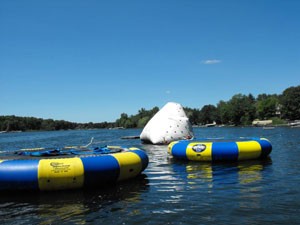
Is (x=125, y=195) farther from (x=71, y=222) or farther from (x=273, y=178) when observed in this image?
(x=273, y=178)

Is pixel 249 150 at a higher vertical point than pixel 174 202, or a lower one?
higher

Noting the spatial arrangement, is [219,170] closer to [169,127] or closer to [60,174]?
[60,174]

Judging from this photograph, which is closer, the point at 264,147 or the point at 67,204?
the point at 67,204

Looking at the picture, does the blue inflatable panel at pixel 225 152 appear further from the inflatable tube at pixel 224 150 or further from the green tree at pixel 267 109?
the green tree at pixel 267 109

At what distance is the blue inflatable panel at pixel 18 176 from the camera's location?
9.95m

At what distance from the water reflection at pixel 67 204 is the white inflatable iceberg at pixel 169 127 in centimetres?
2085

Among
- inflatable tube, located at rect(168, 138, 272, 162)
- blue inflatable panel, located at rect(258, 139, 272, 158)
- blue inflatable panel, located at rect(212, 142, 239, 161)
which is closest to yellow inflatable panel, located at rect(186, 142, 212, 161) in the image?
inflatable tube, located at rect(168, 138, 272, 162)

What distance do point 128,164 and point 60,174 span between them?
2.40 meters

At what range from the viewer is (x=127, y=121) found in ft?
552

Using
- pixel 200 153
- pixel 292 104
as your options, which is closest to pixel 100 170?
pixel 200 153

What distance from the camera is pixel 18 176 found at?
9.95 m

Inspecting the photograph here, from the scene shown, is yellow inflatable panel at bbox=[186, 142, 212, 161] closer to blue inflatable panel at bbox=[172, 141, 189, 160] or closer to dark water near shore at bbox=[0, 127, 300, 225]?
blue inflatable panel at bbox=[172, 141, 189, 160]

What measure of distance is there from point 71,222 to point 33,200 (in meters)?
2.58

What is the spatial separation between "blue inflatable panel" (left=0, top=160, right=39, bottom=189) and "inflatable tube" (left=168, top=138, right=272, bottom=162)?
867cm
